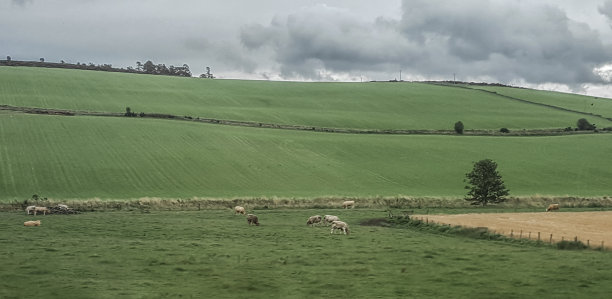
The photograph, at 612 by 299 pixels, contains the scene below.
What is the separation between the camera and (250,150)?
78750 millimetres

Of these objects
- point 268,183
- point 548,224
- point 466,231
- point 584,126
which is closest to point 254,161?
point 268,183

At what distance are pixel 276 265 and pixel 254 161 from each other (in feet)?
164

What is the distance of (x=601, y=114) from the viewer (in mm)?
139250

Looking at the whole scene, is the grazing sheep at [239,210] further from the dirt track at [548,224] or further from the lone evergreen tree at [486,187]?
the lone evergreen tree at [486,187]

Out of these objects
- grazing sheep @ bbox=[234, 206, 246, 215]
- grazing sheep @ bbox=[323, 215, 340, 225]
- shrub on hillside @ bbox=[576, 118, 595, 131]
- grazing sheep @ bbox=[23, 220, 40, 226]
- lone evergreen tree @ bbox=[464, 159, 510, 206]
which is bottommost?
grazing sheep @ bbox=[234, 206, 246, 215]

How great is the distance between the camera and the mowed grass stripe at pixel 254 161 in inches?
2383

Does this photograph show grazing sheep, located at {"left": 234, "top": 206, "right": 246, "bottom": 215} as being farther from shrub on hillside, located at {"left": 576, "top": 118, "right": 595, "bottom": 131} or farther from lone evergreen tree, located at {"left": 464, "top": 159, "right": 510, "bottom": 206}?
shrub on hillside, located at {"left": 576, "top": 118, "right": 595, "bottom": 131}

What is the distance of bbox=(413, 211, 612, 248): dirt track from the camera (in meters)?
32.8

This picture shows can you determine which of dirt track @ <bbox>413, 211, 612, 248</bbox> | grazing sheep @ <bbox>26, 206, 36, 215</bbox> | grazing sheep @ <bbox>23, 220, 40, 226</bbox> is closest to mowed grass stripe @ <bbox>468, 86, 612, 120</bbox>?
dirt track @ <bbox>413, 211, 612, 248</bbox>

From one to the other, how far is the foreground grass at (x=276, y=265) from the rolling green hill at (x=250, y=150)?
2593cm

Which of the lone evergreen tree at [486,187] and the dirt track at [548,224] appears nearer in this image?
the dirt track at [548,224]

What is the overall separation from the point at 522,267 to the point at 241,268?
406 inches

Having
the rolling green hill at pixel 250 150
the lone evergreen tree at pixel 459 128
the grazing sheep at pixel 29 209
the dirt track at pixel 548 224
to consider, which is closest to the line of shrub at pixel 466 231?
the dirt track at pixel 548 224

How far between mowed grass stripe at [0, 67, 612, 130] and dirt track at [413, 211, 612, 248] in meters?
62.9
